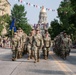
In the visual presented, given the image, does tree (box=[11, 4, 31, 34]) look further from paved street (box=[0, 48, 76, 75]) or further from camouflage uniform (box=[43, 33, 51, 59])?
paved street (box=[0, 48, 76, 75])

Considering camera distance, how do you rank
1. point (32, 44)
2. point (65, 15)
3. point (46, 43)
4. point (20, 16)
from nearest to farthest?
1. point (32, 44)
2. point (46, 43)
3. point (65, 15)
4. point (20, 16)

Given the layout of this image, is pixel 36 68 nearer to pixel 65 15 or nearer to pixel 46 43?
pixel 46 43

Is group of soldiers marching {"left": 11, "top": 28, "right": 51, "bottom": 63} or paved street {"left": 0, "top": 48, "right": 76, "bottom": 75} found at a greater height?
group of soldiers marching {"left": 11, "top": 28, "right": 51, "bottom": 63}

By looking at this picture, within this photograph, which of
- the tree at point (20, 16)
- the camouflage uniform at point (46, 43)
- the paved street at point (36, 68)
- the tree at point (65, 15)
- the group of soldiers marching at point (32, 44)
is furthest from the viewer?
the tree at point (20, 16)

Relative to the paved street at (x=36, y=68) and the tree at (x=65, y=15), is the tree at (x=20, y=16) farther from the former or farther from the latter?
the paved street at (x=36, y=68)

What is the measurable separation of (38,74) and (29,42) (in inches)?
371

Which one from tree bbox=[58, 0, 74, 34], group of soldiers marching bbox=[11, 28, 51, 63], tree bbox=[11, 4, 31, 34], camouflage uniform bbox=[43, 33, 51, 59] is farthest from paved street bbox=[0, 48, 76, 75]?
tree bbox=[11, 4, 31, 34]

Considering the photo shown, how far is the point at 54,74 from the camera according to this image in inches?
572

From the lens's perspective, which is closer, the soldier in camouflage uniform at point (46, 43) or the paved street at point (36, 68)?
the paved street at point (36, 68)

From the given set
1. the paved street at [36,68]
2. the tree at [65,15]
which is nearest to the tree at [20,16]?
the tree at [65,15]

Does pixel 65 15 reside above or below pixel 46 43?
above

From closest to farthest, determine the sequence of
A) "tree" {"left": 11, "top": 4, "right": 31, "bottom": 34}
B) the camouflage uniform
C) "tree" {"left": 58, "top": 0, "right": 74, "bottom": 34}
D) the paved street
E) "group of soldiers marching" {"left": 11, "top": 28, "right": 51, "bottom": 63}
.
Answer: the paved street < "group of soldiers marching" {"left": 11, "top": 28, "right": 51, "bottom": 63} < the camouflage uniform < "tree" {"left": 58, "top": 0, "right": 74, "bottom": 34} < "tree" {"left": 11, "top": 4, "right": 31, "bottom": 34}

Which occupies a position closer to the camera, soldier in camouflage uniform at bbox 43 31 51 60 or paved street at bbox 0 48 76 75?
paved street at bbox 0 48 76 75

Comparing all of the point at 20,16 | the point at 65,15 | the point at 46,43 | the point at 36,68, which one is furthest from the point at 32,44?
the point at 20,16
